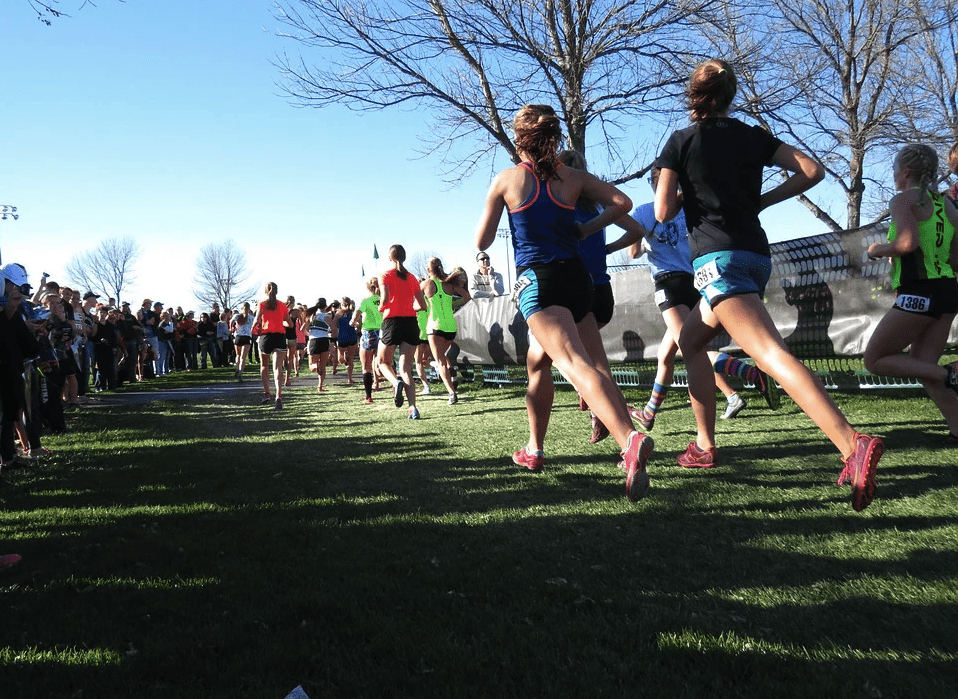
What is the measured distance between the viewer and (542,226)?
436 centimetres

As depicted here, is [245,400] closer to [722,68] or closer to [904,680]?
[722,68]

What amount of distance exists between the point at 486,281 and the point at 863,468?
35.7 ft

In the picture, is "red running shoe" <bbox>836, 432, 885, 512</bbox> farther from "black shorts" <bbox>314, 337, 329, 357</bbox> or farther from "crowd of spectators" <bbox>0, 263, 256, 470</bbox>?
"black shorts" <bbox>314, 337, 329, 357</bbox>

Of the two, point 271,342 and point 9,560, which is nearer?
point 9,560

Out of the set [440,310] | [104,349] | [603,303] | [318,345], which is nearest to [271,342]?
[440,310]

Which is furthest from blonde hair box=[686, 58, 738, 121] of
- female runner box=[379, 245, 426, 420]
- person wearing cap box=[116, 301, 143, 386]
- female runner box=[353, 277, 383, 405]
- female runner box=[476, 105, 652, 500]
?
person wearing cap box=[116, 301, 143, 386]

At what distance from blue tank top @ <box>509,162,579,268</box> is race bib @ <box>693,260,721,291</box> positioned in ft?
2.74

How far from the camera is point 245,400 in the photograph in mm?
14438

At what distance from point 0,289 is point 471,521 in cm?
504

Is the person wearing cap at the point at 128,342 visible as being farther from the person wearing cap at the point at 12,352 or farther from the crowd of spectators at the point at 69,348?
the person wearing cap at the point at 12,352

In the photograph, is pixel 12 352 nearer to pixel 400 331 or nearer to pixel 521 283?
pixel 400 331

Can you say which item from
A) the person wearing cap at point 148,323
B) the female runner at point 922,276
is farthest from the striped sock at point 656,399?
the person wearing cap at point 148,323

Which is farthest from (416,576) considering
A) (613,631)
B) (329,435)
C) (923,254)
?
(329,435)

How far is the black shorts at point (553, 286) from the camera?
4.31 meters
